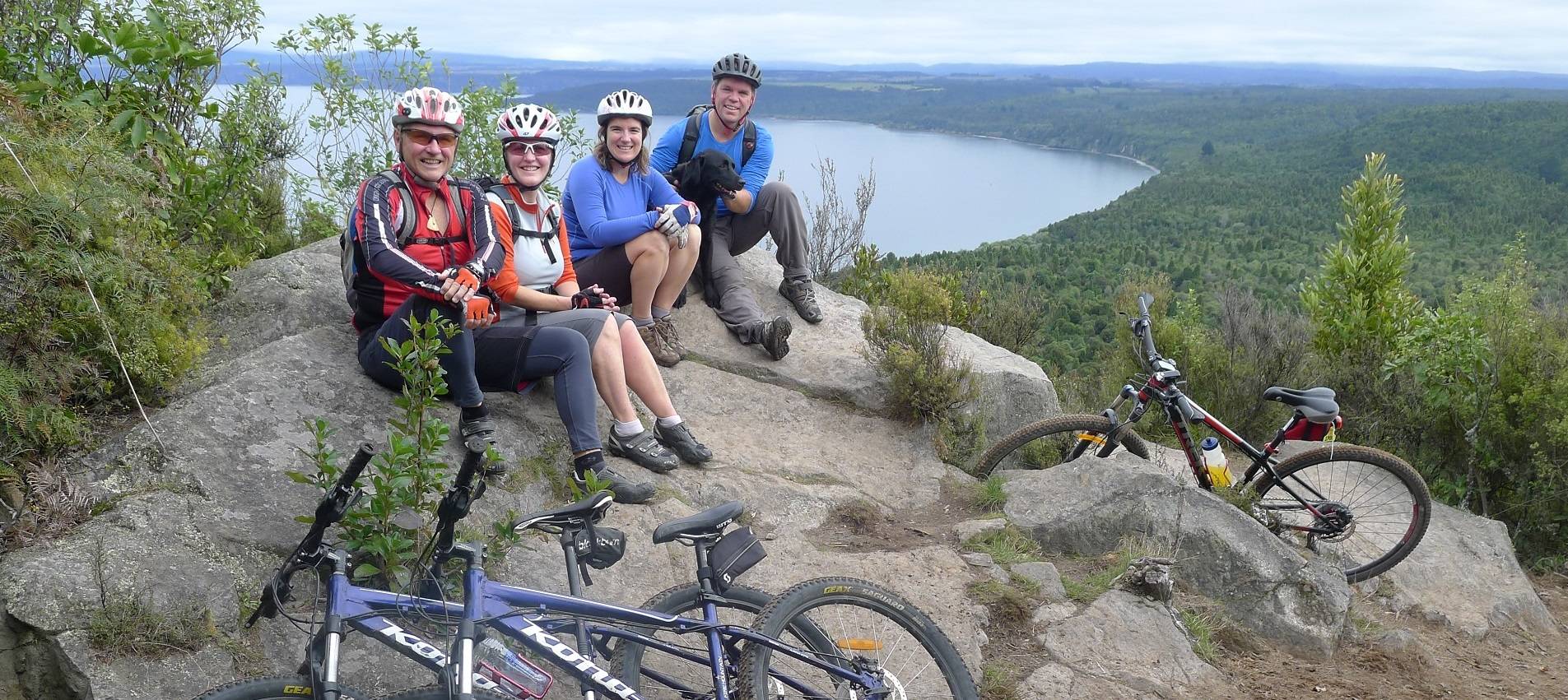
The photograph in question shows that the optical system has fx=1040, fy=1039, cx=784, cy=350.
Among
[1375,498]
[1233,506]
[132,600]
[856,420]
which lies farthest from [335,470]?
[1375,498]

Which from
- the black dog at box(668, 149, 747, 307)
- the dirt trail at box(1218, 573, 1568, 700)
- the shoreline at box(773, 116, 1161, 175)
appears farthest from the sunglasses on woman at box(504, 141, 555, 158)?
the shoreline at box(773, 116, 1161, 175)

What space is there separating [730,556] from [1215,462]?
12.2 ft

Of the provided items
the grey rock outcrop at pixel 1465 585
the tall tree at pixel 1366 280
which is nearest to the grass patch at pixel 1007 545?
the grey rock outcrop at pixel 1465 585

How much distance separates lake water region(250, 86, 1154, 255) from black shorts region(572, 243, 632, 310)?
1428 millimetres

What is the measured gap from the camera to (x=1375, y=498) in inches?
240

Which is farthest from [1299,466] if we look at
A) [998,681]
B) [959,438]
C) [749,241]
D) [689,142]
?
[689,142]

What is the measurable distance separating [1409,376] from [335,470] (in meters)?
8.55

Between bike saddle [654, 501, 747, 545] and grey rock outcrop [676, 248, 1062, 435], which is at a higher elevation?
bike saddle [654, 501, 747, 545]

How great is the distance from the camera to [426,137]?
4.20 meters

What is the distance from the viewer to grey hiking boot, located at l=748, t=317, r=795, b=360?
20.5 feet

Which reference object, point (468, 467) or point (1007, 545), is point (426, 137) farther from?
point (1007, 545)

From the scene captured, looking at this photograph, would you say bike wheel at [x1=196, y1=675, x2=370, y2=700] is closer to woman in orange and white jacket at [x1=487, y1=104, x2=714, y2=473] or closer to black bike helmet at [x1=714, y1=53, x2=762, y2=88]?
woman in orange and white jacket at [x1=487, y1=104, x2=714, y2=473]

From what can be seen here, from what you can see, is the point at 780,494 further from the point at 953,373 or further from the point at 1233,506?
the point at 1233,506

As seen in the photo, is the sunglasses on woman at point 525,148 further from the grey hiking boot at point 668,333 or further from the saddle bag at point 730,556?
the saddle bag at point 730,556
